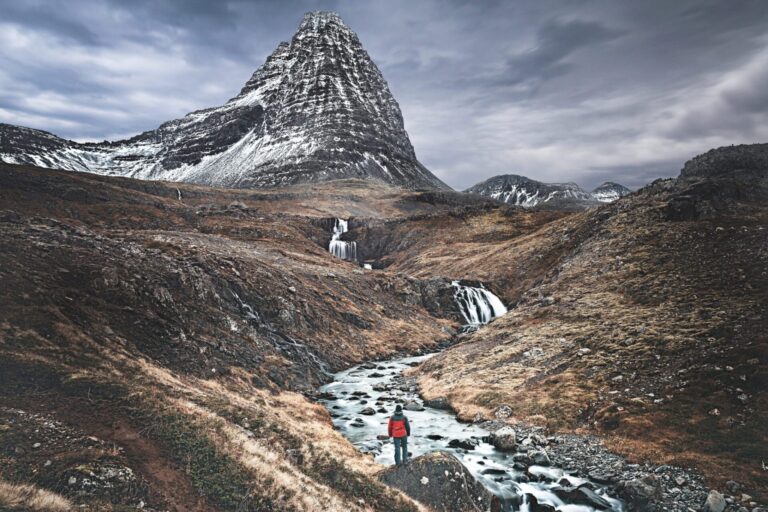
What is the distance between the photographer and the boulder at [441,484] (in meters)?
16.4

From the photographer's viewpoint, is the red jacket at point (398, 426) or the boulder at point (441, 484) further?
the red jacket at point (398, 426)

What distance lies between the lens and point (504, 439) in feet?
77.6

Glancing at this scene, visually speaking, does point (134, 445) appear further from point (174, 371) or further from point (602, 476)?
point (602, 476)

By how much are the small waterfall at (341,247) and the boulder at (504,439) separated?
279 feet

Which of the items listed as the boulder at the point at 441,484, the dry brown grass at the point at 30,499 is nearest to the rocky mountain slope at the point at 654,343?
the boulder at the point at 441,484

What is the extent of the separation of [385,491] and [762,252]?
3918 centimetres

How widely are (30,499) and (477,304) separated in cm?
6284

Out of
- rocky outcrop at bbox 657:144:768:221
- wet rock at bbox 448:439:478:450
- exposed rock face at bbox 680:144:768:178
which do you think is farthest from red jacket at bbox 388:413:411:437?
exposed rock face at bbox 680:144:768:178

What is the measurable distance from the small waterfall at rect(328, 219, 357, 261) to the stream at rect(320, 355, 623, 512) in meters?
69.5

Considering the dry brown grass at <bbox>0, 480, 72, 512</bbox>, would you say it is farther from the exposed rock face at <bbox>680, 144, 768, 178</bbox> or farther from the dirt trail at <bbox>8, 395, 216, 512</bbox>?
the exposed rock face at <bbox>680, 144, 768, 178</bbox>

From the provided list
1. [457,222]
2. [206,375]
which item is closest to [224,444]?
[206,375]

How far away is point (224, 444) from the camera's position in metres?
15.5

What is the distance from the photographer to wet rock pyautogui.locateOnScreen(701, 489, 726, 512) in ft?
49.8

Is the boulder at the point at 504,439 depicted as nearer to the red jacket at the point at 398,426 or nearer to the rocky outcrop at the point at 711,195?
the red jacket at the point at 398,426
